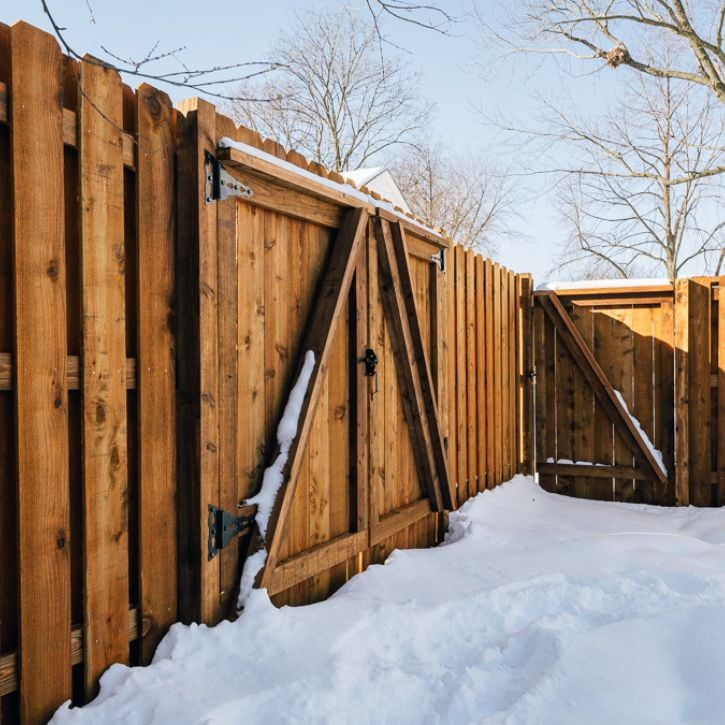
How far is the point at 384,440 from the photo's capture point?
387 cm

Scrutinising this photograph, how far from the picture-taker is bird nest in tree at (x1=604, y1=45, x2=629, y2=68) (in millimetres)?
9539

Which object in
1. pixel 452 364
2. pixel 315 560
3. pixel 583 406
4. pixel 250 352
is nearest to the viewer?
pixel 250 352

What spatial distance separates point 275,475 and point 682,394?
4.46 metres

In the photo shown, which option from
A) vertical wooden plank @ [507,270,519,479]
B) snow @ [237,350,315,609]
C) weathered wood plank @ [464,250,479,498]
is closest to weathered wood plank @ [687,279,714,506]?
vertical wooden plank @ [507,270,519,479]

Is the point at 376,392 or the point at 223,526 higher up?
the point at 376,392

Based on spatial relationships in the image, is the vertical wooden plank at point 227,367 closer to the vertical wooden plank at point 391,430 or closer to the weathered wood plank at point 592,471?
the vertical wooden plank at point 391,430

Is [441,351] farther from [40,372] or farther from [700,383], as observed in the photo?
[40,372]

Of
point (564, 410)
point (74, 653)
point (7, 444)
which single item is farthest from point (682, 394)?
point (7, 444)

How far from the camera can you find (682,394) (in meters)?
5.84

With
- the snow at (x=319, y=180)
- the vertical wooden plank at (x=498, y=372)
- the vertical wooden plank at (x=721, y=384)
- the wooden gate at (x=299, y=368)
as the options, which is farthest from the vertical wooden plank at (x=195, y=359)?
the vertical wooden plank at (x=721, y=384)

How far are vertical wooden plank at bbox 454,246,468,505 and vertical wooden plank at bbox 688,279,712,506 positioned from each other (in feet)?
7.36

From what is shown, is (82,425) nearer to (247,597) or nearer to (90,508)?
(90,508)

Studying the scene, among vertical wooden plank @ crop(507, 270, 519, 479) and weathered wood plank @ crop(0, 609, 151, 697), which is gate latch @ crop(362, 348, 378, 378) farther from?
vertical wooden plank @ crop(507, 270, 519, 479)

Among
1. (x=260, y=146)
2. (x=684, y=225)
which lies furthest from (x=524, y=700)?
(x=684, y=225)
